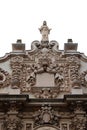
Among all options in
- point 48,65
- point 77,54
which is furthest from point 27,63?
point 77,54

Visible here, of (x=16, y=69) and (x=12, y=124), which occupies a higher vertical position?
(x=16, y=69)

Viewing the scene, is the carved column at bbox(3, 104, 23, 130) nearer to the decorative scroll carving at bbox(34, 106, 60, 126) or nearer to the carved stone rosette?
the carved stone rosette

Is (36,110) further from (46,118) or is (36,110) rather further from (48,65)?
(48,65)

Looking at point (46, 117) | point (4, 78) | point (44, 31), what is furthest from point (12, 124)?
point (44, 31)

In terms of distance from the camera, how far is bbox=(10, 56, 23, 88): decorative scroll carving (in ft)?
62.0

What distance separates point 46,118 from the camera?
1816cm

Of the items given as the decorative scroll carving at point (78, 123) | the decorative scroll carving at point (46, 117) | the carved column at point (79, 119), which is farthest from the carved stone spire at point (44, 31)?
the decorative scroll carving at point (78, 123)

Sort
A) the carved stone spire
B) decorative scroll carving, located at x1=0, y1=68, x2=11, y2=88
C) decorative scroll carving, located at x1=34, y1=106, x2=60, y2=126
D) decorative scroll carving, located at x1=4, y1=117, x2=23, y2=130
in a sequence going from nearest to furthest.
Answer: decorative scroll carving, located at x1=4, y1=117, x2=23, y2=130 → decorative scroll carving, located at x1=34, y1=106, x2=60, y2=126 → decorative scroll carving, located at x1=0, y1=68, x2=11, y2=88 → the carved stone spire

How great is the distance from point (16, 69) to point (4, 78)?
0.63 metres

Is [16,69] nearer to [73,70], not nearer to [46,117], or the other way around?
[73,70]

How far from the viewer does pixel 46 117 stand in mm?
18172

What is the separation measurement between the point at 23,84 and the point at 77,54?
8.96 feet

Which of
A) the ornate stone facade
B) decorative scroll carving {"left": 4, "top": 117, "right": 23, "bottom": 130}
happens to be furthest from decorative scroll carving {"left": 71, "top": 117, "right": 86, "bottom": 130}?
decorative scroll carving {"left": 4, "top": 117, "right": 23, "bottom": 130}

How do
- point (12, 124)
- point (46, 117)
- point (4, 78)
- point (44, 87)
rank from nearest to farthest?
point (12, 124), point (46, 117), point (44, 87), point (4, 78)
